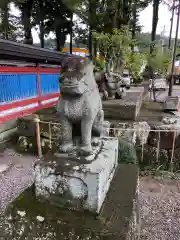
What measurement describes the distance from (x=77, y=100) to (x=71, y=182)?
70cm

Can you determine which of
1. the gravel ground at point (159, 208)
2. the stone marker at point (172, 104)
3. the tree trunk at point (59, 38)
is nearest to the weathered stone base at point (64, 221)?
the gravel ground at point (159, 208)

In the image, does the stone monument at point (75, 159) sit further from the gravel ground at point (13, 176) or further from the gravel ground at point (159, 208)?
the gravel ground at point (13, 176)

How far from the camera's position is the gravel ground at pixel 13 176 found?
3576 millimetres

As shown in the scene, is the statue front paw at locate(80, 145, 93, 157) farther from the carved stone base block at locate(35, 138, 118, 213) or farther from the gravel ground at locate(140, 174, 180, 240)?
the gravel ground at locate(140, 174, 180, 240)

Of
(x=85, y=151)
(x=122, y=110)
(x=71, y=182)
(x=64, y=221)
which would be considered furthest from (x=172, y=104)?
(x=64, y=221)

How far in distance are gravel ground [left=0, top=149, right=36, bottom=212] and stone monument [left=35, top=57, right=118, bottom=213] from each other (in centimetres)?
175

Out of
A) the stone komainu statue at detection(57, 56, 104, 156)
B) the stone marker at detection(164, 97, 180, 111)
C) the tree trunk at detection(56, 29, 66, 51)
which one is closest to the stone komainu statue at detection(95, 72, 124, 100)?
the stone marker at detection(164, 97, 180, 111)

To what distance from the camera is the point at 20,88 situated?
6727 millimetres

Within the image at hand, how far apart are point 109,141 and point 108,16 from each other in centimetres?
1016

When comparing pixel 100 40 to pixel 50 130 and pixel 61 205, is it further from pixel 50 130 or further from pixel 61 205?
pixel 61 205

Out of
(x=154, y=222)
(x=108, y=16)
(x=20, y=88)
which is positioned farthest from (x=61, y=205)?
(x=108, y=16)

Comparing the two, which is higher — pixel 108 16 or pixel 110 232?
pixel 108 16

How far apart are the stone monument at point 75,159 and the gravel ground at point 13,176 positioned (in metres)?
1.75

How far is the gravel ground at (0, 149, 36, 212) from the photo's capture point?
358 centimetres
